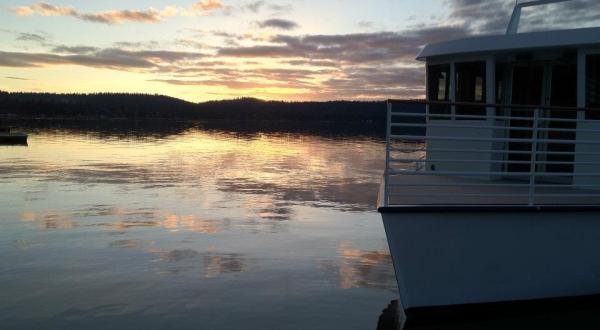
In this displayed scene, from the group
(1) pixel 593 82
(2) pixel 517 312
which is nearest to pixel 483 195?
(2) pixel 517 312

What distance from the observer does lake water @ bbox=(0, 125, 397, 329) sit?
26.9ft

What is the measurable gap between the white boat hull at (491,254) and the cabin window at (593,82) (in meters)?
2.48

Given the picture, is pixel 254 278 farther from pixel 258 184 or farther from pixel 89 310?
pixel 258 184

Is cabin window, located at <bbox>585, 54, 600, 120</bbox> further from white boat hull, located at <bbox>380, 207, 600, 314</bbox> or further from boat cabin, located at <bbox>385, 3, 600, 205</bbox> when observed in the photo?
white boat hull, located at <bbox>380, 207, 600, 314</bbox>

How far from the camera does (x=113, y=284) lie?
9336 mm

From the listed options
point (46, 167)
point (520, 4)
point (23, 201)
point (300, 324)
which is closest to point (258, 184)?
point (23, 201)

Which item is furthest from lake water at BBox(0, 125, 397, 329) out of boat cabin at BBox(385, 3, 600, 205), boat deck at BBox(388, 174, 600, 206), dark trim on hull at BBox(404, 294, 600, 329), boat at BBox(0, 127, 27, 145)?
A: boat at BBox(0, 127, 27, 145)

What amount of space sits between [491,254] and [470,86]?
12.4ft

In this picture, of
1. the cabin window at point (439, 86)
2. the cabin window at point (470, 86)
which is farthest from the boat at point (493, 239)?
the cabin window at point (439, 86)

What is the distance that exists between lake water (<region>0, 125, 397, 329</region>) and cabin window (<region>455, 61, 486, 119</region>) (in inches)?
134

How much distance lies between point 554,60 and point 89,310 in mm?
8593

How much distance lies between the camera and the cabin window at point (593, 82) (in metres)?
9.03

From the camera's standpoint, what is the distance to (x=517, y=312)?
25.6 feet

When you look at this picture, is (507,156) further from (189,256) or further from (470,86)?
(189,256)
